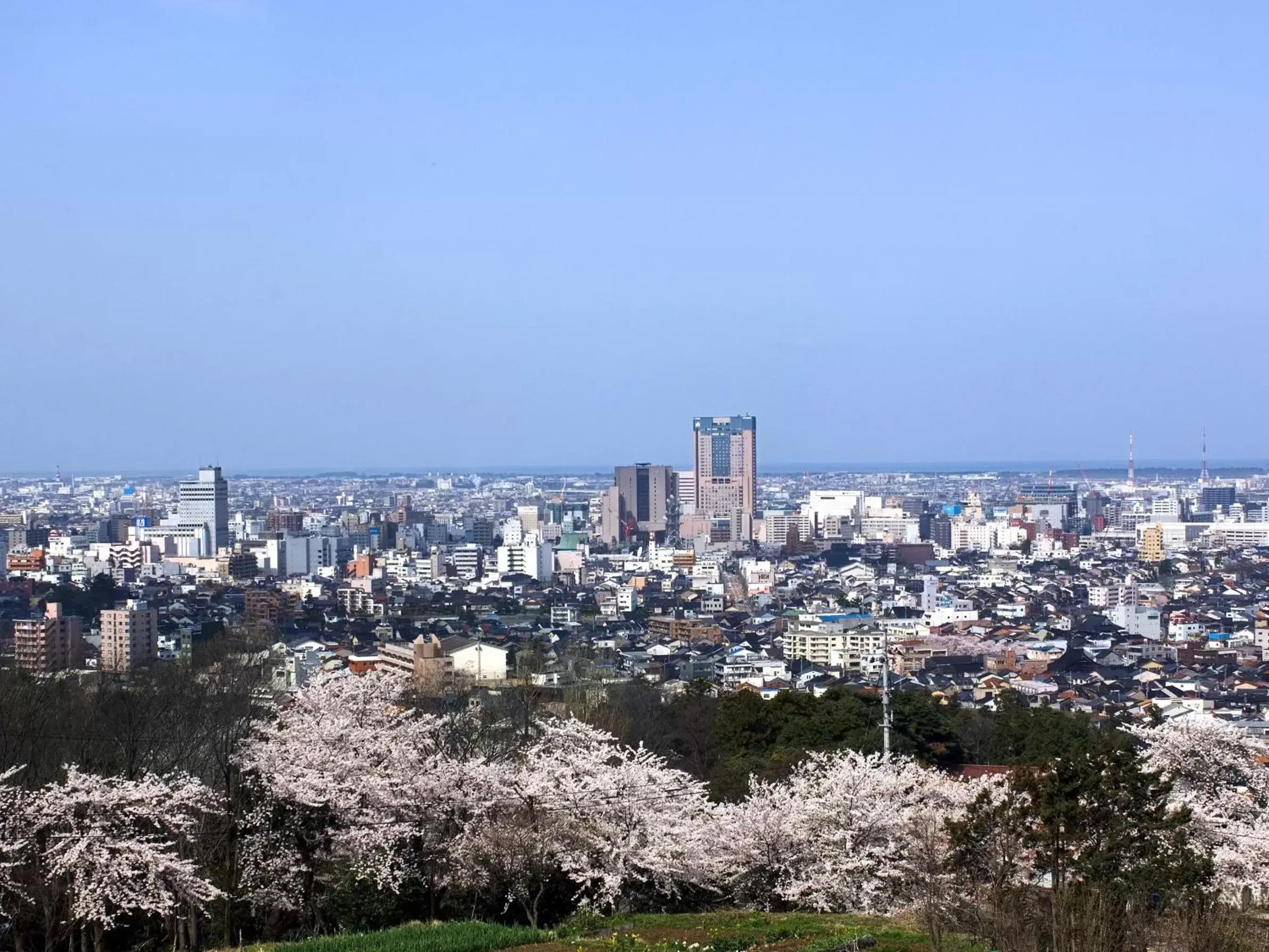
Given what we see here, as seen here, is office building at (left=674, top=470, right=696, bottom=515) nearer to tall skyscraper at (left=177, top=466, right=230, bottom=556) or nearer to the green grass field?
tall skyscraper at (left=177, top=466, right=230, bottom=556)

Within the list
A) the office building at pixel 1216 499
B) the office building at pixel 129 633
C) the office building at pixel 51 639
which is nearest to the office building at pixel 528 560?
the office building at pixel 51 639

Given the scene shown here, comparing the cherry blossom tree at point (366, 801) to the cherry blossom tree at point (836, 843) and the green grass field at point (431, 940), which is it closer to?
the green grass field at point (431, 940)

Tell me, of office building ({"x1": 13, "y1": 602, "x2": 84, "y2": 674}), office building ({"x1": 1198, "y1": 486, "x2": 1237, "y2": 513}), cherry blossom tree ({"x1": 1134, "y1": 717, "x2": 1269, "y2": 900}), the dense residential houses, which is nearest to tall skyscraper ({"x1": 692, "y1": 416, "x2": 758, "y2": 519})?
the dense residential houses

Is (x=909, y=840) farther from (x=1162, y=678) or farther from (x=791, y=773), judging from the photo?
(x=1162, y=678)

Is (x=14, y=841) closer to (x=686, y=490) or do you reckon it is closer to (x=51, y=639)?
(x=51, y=639)

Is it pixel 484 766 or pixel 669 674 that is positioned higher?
pixel 484 766

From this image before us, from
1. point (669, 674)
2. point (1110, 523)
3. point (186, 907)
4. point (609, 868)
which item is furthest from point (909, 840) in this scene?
point (1110, 523)

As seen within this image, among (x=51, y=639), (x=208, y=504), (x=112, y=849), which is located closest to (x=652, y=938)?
(x=112, y=849)
